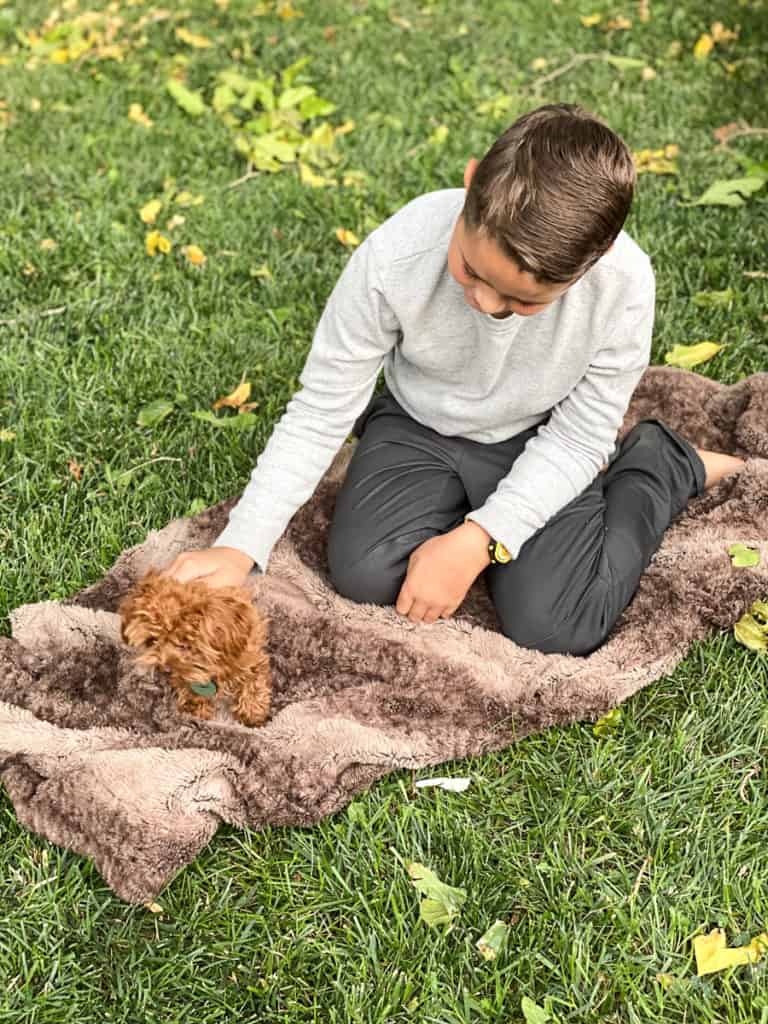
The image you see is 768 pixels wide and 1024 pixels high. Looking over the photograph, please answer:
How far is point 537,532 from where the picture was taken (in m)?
2.46

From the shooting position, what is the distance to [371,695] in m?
2.27

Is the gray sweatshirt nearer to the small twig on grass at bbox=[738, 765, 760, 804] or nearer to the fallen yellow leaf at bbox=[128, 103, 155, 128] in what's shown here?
the small twig on grass at bbox=[738, 765, 760, 804]

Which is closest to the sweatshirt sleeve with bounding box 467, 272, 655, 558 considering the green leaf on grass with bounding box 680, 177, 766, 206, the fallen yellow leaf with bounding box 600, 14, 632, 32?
the green leaf on grass with bounding box 680, 177, 766, 206

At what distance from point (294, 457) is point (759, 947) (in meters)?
1.36

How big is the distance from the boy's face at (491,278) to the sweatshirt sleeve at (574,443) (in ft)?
1.31

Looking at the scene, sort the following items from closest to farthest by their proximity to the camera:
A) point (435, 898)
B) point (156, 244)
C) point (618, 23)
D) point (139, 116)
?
point (435, 898)
point (156, 244)
point (139, 116)
point (618, 23)

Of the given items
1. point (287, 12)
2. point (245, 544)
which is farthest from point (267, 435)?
point (287, 12)

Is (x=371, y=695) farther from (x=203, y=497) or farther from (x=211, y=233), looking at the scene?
(x=211, y=233)

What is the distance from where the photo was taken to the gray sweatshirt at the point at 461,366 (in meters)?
2.24

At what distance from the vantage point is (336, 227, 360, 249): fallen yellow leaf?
12.2 feet

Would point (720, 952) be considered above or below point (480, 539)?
below

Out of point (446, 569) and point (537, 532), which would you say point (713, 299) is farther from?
point (446, 569)

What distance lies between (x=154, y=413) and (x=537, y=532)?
1.25 metres

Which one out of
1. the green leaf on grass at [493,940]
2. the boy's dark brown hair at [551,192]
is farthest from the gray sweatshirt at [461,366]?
the green leaf on grass at [493,940]
